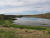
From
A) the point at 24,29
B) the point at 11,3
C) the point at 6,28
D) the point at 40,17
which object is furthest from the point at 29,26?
the point at 11,3

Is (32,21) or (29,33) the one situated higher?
(32,21)

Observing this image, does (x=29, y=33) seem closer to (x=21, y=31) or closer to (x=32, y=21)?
(x=21, y=31)

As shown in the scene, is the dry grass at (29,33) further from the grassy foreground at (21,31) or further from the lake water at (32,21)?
the lake water at (32,21)

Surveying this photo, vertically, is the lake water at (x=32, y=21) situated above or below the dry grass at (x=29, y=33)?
above

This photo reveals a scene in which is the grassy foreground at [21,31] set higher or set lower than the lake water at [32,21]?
lower

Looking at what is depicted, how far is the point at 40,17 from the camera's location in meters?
3.58

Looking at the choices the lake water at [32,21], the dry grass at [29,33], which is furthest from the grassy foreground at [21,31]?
the lake water at [32,21]

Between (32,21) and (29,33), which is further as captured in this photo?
(32,21)

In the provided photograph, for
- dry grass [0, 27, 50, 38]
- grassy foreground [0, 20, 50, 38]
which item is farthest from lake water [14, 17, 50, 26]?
dry grass [0, 27, 50, 38]

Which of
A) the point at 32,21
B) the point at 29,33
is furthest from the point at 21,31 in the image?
the point at 32,21

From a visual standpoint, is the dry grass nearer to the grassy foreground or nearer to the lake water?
the grassy foreground

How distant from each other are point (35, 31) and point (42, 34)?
294mm

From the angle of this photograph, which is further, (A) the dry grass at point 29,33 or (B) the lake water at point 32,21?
(B) the lake water at point 32,21

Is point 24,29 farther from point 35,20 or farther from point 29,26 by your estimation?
point 35,20
